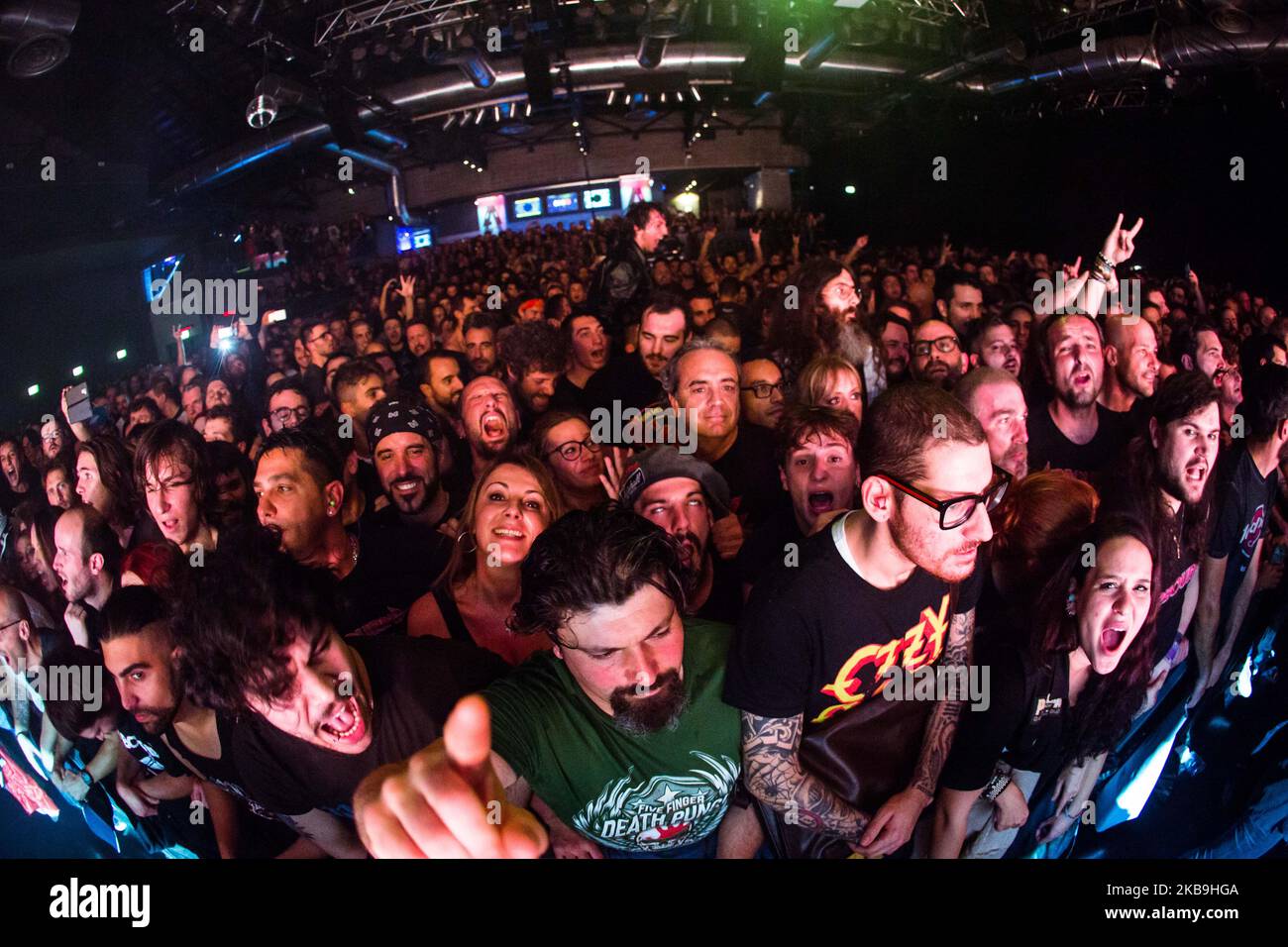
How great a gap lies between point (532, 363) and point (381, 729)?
1577mm

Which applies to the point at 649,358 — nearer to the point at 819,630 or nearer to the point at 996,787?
the point at 819,630

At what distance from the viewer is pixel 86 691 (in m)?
2.31

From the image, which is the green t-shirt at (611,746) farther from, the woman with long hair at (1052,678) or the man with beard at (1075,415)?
the man with beard at (1075,415)

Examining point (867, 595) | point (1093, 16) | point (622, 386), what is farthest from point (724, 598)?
point (1093, 16)

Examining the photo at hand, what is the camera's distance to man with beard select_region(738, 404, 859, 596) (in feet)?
7.32

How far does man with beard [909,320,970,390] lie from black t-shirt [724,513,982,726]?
136 centimetres

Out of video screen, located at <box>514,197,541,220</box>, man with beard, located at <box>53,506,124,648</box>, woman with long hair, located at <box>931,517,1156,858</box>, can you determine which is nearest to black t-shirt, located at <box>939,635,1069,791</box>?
woman with long hair, located at <box>931,517,1156,858</box>

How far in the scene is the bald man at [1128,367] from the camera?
2625 millimetres

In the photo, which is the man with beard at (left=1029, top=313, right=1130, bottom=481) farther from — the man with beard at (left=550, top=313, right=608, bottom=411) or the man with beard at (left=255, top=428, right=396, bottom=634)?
the man with beard at (left=255, top=428, right=396, bottom=634)

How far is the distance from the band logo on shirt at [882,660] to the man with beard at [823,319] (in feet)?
3.89

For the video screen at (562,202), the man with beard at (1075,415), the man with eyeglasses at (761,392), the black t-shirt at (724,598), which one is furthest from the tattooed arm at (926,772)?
the video screen at (562,202)

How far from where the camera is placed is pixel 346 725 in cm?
193

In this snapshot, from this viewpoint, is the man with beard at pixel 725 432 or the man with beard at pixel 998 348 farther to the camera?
the man with beard at pixel 998 348
